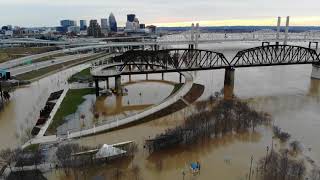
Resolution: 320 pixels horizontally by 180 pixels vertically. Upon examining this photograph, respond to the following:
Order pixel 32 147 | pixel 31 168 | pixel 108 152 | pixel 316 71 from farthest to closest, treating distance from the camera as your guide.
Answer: pixel 316 71, pixel 32 147, pixel 108 152, pixel 31 168

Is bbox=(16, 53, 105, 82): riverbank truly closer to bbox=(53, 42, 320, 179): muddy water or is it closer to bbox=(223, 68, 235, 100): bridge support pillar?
bbox=(53, 42, 320, 179): muddy water

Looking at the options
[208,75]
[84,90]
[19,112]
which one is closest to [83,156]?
[19,112]

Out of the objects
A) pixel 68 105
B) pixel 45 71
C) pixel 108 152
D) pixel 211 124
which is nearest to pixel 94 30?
pixel 45 71

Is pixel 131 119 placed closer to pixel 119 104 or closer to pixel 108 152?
pixel 119 104

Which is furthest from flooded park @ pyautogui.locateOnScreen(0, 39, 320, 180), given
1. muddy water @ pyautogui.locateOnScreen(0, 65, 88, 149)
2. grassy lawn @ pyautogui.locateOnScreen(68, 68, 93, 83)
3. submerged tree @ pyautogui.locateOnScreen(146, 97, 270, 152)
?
grassy lawn @ pyautogui.locateOnScreen(68, 68, 93, 83)

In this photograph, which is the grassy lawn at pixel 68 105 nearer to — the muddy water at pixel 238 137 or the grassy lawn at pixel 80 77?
the muddy water at pixel 238 137

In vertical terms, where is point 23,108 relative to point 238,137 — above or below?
above
